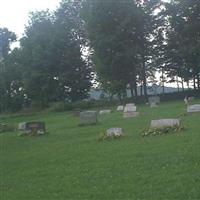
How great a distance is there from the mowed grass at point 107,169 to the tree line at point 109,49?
4270 centimetres

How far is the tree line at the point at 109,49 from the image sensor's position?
6316 centimetres

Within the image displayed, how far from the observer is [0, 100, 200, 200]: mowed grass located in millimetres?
10586

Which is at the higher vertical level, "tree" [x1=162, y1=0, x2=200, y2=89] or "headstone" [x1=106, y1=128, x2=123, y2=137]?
"tree" [x1=162, y1=0, x2=200, y2=89]

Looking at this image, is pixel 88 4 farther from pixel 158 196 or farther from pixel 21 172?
pixel 158 196

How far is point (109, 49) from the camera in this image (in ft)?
209

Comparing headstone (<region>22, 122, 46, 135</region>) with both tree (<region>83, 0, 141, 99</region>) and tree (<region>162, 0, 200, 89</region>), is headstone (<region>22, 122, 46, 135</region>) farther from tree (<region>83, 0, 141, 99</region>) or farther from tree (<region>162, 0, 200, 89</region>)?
tree (<region>162, 0, 200, 89</region>)

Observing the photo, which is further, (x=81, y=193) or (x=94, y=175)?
(x=94, y=175)

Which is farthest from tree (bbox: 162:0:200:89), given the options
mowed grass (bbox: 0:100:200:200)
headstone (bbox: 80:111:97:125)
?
mowed grass (bbox: 0:100:200:200)

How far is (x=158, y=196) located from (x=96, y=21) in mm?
55267

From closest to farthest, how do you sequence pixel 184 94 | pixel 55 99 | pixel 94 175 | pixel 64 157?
pixel 94 175 → pixel 64 157 → pixel 184 94 → pixel 55 99

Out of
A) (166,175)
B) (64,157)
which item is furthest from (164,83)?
(166,175)

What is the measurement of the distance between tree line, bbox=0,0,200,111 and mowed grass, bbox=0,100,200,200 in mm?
42698

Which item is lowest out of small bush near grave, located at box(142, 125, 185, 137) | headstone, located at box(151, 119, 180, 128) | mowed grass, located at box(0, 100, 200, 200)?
mowed grass, located at box(0, 100, 200, 200)

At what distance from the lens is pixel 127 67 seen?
63.9m
